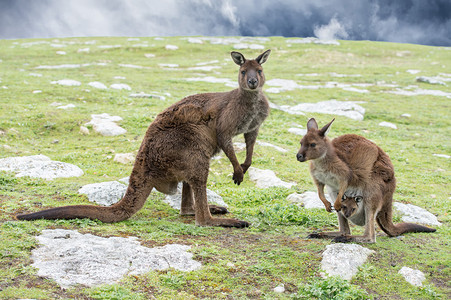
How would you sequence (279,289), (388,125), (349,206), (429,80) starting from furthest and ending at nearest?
(429,80) < (388,125) < (349,206) < (279,289)

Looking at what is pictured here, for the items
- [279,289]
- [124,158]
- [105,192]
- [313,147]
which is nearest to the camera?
[279,289]

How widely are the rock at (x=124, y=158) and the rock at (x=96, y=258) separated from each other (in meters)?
4.73

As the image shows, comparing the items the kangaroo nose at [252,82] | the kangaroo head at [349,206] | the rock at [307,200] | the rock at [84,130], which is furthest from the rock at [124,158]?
the kangaroo head at [349,206]

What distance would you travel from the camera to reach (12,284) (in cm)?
346

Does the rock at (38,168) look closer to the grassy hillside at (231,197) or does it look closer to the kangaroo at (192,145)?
the grassy hillside at (231,197)

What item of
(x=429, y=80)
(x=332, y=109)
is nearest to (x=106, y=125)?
(x=332, y=109)

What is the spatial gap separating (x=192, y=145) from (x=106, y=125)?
6.62 metres

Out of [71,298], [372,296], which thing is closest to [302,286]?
[372,296]

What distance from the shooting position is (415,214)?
276 inches

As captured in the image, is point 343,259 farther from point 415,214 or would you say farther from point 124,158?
point 124,158

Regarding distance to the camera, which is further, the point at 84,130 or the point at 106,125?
the point at 106,125

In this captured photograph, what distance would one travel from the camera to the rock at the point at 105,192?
652 cm

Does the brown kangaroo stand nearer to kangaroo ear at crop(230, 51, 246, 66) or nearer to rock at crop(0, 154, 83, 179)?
kangaroo ear at crop(230, 51, 246, 66)

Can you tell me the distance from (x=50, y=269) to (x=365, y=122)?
14100 millimetres
